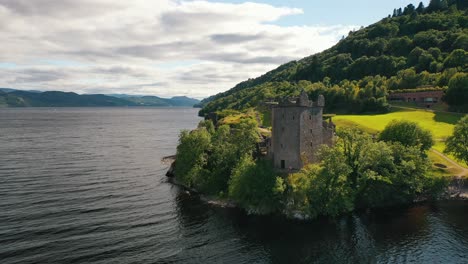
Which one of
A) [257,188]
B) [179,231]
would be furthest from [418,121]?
[179,231]

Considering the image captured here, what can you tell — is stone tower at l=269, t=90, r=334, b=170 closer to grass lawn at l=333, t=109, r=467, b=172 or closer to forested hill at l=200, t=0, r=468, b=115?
grass lawn at l=333, t=109, r=467, b=172

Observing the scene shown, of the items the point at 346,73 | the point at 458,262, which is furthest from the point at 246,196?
the point at 346,73

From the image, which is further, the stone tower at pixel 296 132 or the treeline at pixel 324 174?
the stone tower at pixel 296 132

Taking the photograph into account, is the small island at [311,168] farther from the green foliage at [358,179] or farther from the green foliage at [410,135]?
the green foliage at [410,135]

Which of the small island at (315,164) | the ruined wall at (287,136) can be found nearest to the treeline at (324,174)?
the small island at (315,164)

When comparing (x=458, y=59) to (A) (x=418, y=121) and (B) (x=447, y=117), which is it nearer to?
(B) (x=447, y=117)

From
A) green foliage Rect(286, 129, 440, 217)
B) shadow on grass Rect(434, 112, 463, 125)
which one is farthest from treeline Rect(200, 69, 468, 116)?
green foliage Rect(286, 129, 440, 217)
